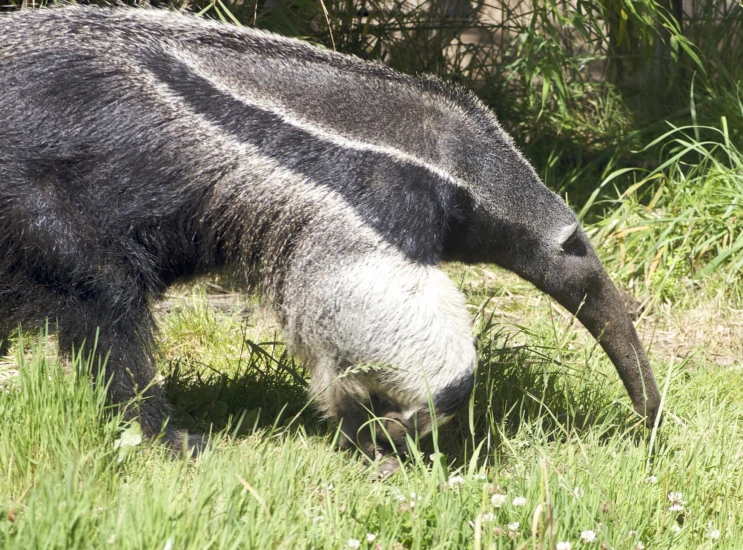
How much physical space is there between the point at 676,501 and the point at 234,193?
2.18m

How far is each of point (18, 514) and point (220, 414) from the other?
194 cm

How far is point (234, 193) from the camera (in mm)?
3902

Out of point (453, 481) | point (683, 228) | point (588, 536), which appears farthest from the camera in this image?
point (683, 228)

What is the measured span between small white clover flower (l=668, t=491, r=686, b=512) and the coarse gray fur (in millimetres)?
936

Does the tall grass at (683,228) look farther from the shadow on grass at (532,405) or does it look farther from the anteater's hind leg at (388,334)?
the anteater's hind leg at (388,334)

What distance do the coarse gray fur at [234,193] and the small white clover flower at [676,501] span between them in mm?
936

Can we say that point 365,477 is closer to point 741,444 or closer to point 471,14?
point 741,444

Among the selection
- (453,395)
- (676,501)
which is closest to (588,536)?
(676,501)

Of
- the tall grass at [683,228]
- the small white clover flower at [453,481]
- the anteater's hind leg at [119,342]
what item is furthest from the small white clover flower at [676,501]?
the tall grass at [683,228]

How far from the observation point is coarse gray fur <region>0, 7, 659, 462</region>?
378cm

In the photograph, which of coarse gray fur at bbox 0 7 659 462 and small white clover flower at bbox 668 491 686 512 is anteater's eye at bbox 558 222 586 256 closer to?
coarse gray fur at bbox 0 7 659 462

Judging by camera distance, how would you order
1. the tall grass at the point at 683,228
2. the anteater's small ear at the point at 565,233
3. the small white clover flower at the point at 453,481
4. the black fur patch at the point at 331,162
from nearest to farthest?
the small white clover flower at the point at 453,481 → the black fur patch at the point at 331,162 → the anteater's small ear at the point at 565,233 → the tall grass at the point at 683,228

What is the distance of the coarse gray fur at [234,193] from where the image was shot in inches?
149

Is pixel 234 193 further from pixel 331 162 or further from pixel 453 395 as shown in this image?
pixel 453 395
